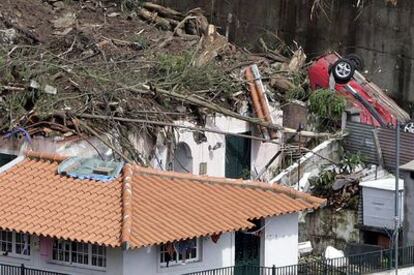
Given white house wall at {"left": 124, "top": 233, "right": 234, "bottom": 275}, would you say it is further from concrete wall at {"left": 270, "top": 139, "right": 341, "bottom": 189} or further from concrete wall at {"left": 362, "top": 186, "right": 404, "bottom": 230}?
concrete wall at {"left": 270, "top": 139, "right": 341, "bottom": 189}

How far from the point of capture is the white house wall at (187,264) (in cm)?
3272

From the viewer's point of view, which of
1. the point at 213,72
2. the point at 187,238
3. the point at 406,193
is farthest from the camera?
the point at 213,72

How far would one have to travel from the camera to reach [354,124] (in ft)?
130

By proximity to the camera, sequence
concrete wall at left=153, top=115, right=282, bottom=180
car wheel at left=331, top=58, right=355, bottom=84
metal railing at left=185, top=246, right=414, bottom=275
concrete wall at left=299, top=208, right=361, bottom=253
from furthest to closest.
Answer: car wheel at left=331, top=58, right=355, bottom=84 → concrete wall at left=153, top=115, right=282, bottom=180 → concrete wall at left=299, top=208, right=361, bottom=253 → metal railing at left=185, top=246, right=414, bottom=275

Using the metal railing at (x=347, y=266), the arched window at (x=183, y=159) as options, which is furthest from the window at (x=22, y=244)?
the arched window at (x=183, y=159)

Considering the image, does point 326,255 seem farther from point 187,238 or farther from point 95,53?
point 95,53

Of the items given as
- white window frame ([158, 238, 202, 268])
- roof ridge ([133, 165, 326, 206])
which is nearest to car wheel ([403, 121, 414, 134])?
roof ridge ([133, 165, 326, 206])

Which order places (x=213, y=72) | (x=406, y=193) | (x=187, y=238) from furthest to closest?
(x=213, y=72) < (x=406, y=193) < (x=187, y=238)

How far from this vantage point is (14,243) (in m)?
33.9

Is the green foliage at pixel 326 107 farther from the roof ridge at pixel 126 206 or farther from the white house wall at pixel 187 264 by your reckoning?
the roof ridge at pixel 126 206

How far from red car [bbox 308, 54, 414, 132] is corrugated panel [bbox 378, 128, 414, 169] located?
0.40 metres

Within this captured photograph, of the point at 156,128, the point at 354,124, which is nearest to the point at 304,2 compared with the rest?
the point at 354,124

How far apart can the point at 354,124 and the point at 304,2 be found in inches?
137

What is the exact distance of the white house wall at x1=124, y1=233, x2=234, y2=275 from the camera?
3272cm
